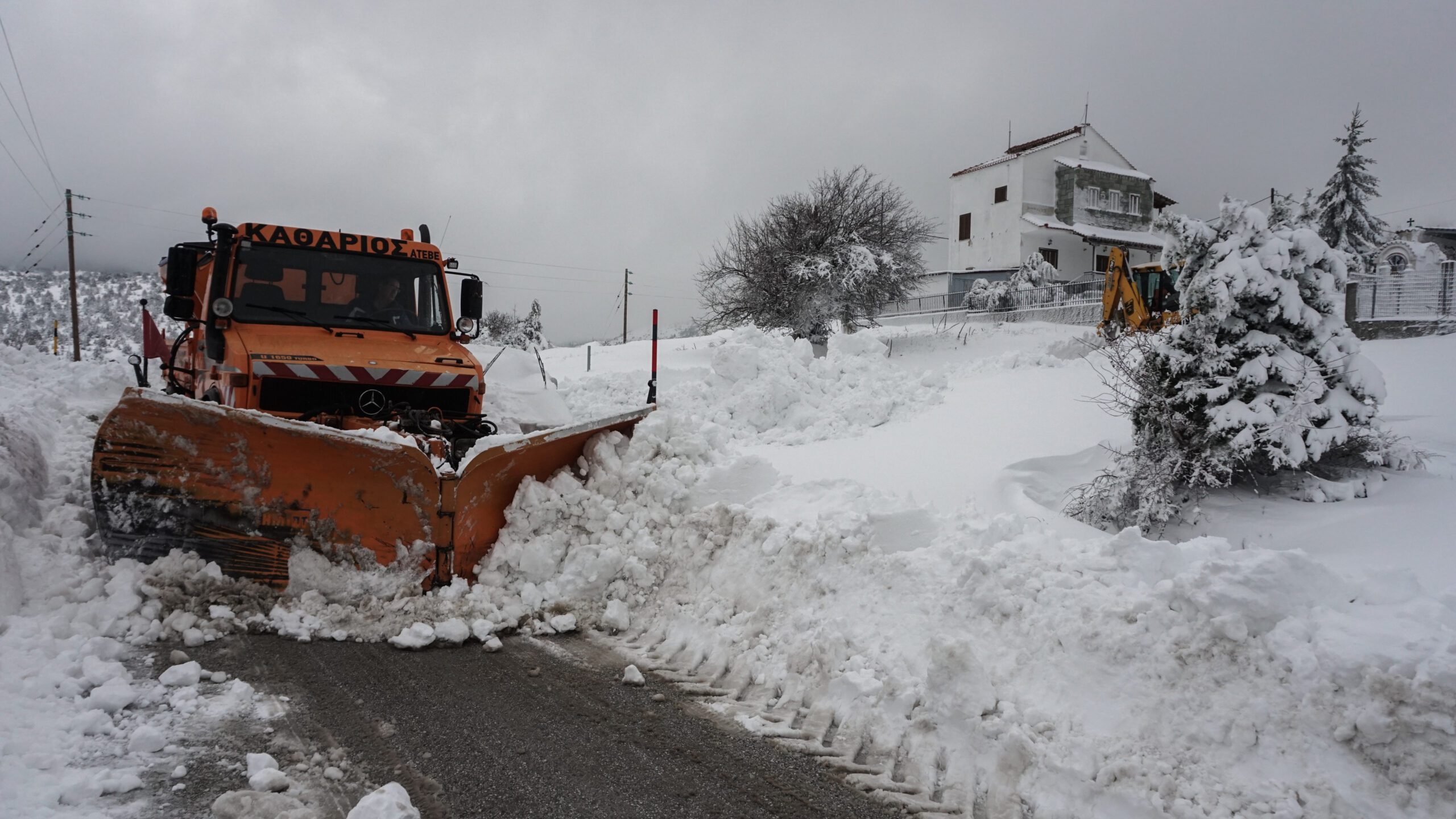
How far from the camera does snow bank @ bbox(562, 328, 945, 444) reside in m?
9.81

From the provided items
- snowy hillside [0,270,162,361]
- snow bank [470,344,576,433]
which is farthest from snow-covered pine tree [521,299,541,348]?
snow bank [470,344,576,433]

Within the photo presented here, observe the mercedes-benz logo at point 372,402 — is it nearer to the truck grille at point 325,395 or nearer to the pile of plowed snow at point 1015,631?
the truck grille at point 325,395

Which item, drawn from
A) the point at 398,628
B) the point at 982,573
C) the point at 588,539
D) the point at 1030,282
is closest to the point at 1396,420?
the point at 982,573

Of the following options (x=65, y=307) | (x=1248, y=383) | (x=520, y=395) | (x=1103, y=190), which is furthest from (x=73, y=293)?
(x=1103, y=190)

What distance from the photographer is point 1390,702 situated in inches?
99.8

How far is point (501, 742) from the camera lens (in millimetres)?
3166

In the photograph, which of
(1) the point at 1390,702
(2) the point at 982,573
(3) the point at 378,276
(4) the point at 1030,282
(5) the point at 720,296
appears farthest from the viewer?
Result: (4) the point at 1030,282

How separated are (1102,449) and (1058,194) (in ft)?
117

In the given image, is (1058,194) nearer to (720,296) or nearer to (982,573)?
(720,296)

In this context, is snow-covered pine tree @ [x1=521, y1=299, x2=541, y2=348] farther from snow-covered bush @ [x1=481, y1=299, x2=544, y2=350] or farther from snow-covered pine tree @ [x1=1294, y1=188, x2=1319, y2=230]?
snow-covered pine tree @ [x1=1294, y1=188, x2=1319, y2=230]

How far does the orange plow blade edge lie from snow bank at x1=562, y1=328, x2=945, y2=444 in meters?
4.86

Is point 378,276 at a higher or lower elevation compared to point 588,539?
higher

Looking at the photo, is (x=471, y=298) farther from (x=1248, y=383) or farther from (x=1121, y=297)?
(x=1121, y=297)

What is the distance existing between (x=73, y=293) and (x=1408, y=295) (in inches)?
1678
